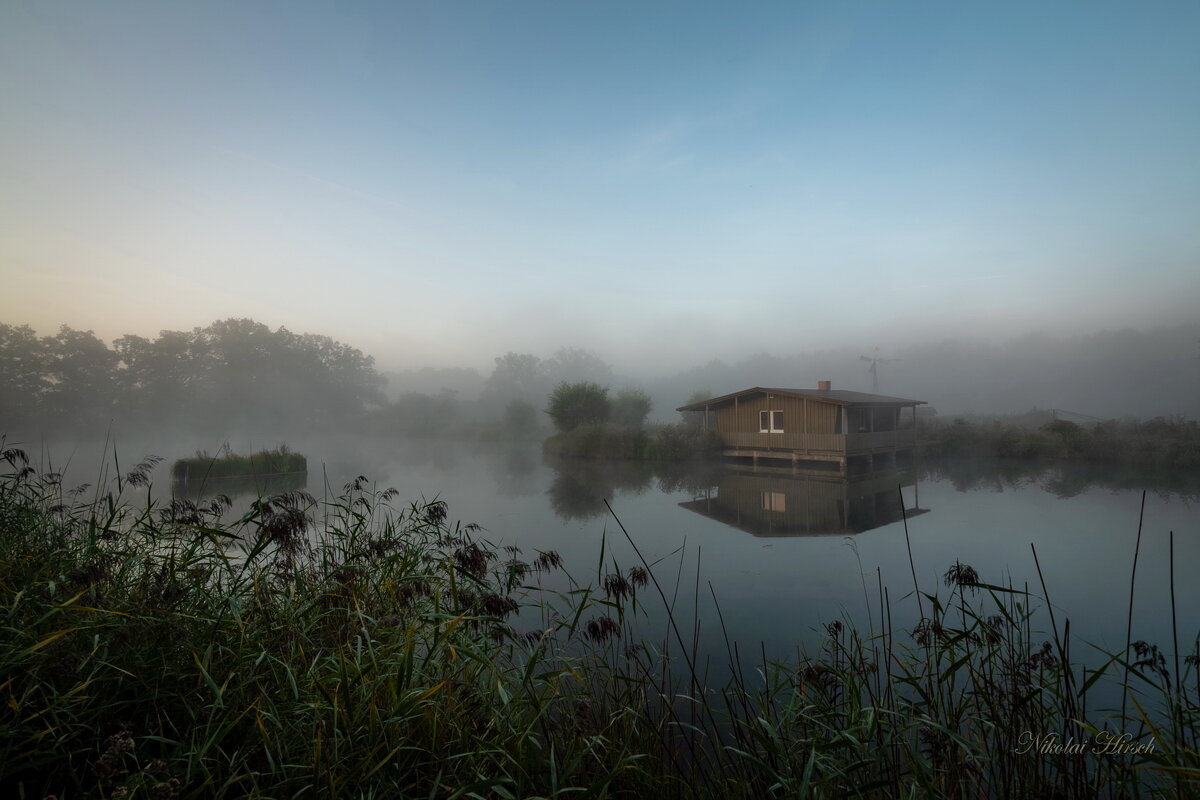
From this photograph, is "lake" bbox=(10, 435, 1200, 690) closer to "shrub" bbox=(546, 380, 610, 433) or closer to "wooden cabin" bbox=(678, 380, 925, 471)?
"wooden cabin" bbox=(678, 380, 925, 471)

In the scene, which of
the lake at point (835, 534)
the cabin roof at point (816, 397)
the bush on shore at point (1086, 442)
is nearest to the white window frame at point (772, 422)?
the cabin roof at point (816, 397)

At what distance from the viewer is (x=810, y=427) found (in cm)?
2047

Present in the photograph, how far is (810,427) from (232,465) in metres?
20.5

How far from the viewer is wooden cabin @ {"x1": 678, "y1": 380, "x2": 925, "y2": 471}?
19547mm

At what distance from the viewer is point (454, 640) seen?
2.73 m

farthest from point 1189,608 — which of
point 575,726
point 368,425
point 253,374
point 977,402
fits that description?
point 977,402

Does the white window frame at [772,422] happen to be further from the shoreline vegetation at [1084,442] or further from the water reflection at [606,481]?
the shoreline vegetation at [1084,442]

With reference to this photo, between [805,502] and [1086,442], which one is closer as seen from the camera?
[805,502]

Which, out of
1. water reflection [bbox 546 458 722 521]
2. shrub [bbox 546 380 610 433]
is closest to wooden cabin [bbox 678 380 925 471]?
water reflection [bbox 546 458 722 521]

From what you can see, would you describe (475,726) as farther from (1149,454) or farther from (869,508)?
(1149,454)
